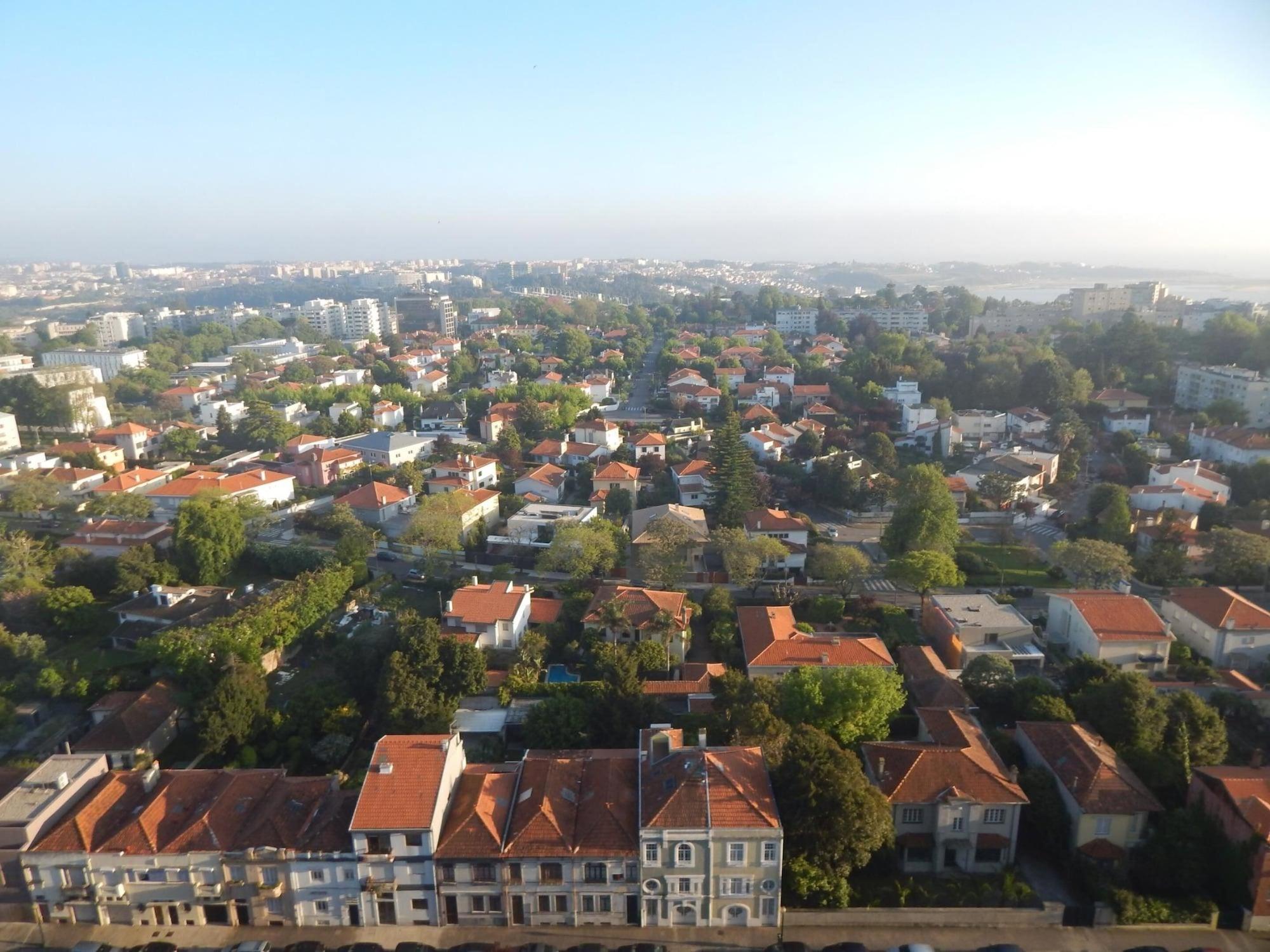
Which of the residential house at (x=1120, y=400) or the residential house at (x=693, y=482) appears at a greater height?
the residential house at (x=1120, y=400)

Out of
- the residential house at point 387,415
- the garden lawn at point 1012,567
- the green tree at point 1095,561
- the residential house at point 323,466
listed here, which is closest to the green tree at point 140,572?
the residential house at point 323,466

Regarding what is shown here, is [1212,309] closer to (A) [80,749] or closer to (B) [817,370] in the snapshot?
(B) [817,370]

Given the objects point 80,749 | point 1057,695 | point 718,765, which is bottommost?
point 80,749

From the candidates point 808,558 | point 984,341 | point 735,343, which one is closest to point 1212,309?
point 984,341

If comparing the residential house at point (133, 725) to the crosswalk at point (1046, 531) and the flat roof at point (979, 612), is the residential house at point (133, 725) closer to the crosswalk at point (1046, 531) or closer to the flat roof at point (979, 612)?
the flat roof at point (979, 612)

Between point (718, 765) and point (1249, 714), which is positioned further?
point (1249, 714)

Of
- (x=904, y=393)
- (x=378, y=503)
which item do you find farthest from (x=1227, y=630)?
(x=904, y=393)
